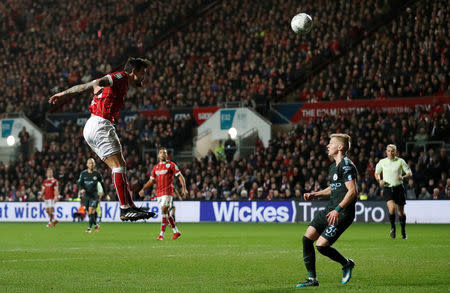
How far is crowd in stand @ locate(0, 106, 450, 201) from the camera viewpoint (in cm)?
2747

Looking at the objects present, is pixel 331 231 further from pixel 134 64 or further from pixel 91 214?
pixel 91 214

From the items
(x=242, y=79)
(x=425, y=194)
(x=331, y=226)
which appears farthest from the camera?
(x=242, y=79)

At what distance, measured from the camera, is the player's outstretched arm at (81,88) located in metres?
9.33

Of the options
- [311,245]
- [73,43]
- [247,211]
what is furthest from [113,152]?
[73,43]

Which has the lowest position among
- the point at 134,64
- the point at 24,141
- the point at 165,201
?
the point at 165,201

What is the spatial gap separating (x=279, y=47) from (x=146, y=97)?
721 cm

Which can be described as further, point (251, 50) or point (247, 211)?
point (251, 50)

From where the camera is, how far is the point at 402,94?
3102 centimetres

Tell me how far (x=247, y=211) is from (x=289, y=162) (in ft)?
8.32

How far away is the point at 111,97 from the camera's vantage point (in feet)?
33.1

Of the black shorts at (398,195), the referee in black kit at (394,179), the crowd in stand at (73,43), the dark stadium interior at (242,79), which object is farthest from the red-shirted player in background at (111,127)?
the crowd in stand at (73,43)

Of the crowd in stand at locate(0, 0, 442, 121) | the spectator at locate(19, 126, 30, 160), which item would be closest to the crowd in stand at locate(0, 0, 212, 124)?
the crowd in stand at locate(0, 0, 442, 121)

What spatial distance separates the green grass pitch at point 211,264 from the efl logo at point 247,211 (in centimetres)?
920

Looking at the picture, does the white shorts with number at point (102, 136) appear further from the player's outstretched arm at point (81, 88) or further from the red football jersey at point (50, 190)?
the red football jersey at point (50, 190)
